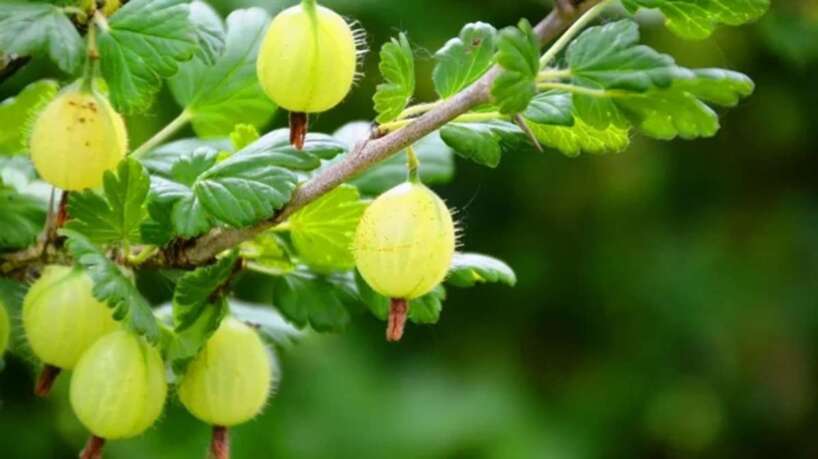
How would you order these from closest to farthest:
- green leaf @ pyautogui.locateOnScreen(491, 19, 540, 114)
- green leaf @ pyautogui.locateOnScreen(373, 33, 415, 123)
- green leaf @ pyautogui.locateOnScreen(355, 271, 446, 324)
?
1. green leaf @ pyautogui.locateOnScreen(491, 19, 540, 114)
2. green leaf @ pyautogui.locateOnScreen(373, 33, 415, 123)
3. green leaf @ pyautogui.locateOnScreen(355, 271, 446, 324)

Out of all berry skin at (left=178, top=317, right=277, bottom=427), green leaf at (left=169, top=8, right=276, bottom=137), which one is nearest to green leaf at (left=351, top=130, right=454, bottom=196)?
green leaf at (left=169, top=8, right=276, bottom=137)

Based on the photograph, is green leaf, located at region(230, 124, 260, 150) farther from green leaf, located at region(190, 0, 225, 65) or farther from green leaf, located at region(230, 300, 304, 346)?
green leaf, located at region(230, 300, 304, 346)

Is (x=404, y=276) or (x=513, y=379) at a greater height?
(x=404, y=276)

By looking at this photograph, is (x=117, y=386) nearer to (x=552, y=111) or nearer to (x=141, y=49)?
(x=141, y=49)

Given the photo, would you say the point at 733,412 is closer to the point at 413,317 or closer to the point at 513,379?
the point at 513,379

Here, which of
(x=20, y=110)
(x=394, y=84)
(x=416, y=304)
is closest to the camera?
(x=394, y=84)

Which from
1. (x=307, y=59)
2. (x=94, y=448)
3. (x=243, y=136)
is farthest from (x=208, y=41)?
(x=94, y=448)

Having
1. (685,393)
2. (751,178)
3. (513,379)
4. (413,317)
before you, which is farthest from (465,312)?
(413,317)
